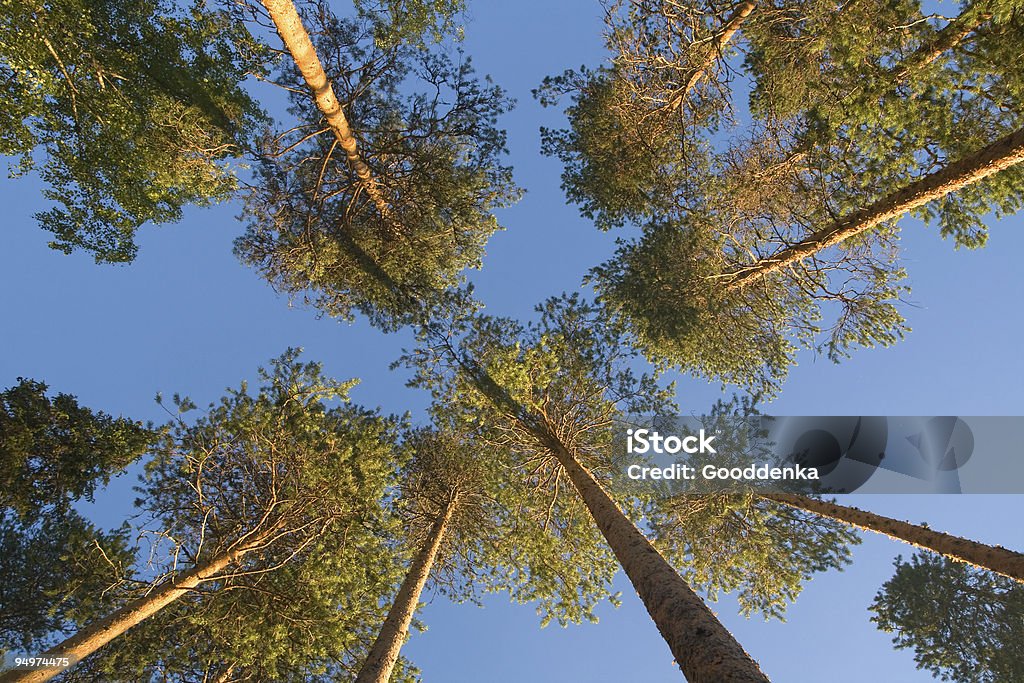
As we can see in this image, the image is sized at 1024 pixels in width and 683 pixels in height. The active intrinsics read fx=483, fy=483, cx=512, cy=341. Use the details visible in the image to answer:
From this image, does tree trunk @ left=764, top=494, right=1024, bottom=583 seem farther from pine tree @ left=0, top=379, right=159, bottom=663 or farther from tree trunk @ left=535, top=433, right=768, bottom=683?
pine tree @ left=0, top=379, right=159, bottom=663

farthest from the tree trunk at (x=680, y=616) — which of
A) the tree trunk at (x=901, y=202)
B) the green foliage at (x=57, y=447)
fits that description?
the green foliage at (x=57, y=447)

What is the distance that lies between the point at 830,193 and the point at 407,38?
8834 millimetres

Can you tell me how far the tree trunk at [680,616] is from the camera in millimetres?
3834

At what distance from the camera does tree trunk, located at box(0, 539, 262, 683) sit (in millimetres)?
5395

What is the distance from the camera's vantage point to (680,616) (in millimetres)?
4695

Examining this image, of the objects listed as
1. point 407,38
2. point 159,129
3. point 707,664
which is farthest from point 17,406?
point 707,664

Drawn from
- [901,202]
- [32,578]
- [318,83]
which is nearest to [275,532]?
[32,578]

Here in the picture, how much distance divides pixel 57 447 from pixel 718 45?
13.1 meters

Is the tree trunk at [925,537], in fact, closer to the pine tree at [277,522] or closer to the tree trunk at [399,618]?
the tree trunk at [399,618]

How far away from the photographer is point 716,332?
11.3 metres

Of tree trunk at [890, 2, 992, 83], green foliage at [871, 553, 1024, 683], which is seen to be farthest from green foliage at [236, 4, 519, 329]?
green foliage at [871, 553, 1024, 683]

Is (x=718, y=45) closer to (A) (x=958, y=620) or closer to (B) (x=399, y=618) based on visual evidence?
(B) (x=399, y=618)

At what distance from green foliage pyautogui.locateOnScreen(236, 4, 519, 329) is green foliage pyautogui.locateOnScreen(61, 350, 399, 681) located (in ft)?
10.9

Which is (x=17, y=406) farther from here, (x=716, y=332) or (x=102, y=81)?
(x=716, y=332)
